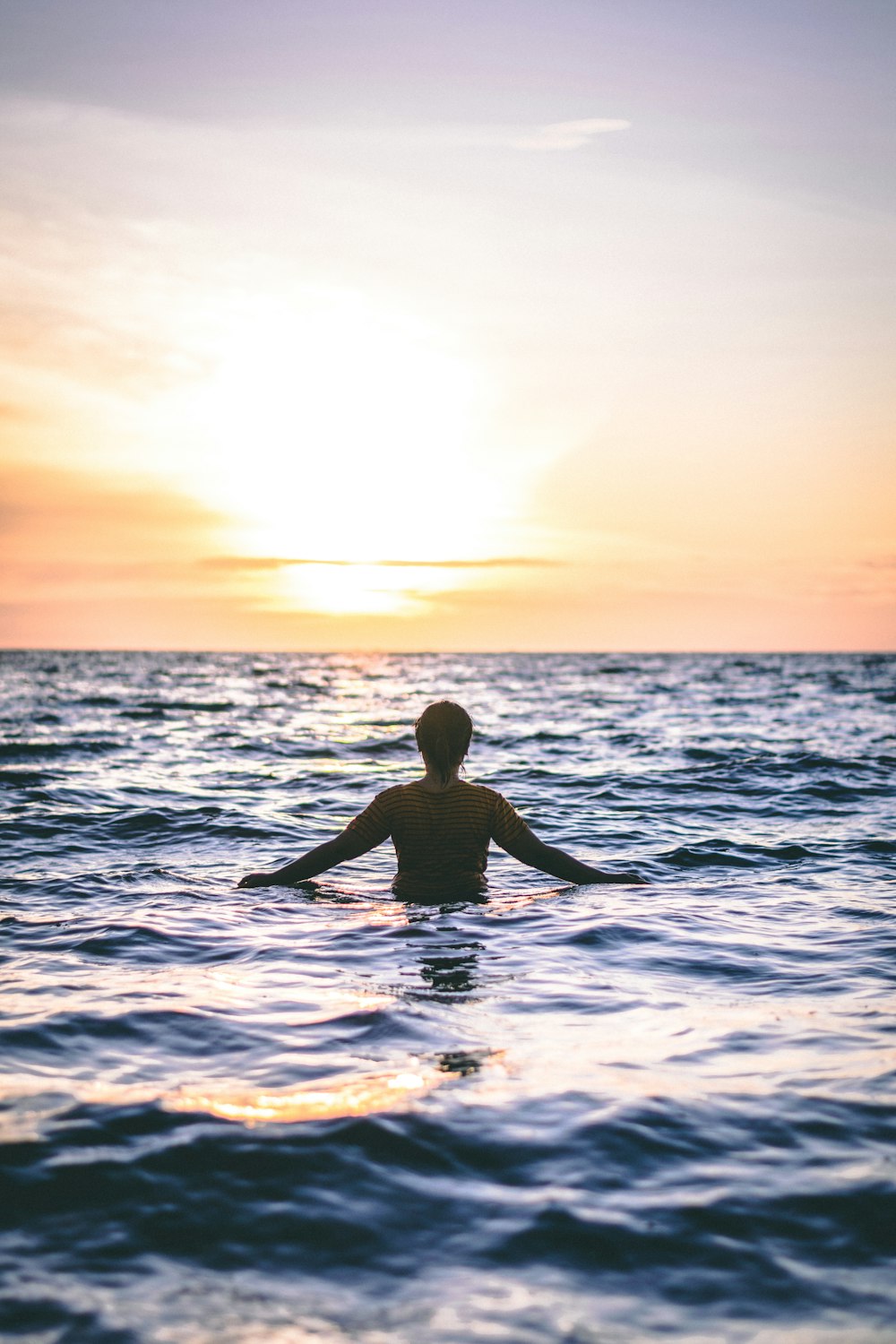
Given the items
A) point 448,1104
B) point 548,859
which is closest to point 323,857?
Answer: point 548,859

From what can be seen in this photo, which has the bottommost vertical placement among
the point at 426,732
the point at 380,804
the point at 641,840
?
the point at 641,840

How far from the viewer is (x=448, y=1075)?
4551 mm

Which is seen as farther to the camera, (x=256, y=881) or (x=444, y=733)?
(x=256, y=881)

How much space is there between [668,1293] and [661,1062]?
1.76 m

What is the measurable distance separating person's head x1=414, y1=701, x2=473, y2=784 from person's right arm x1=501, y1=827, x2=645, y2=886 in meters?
0.88

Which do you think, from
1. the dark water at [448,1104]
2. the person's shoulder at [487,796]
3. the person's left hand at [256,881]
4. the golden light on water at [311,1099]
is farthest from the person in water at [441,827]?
the golden light on water at [311,1099]

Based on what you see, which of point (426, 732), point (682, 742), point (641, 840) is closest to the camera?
point (426, 732)

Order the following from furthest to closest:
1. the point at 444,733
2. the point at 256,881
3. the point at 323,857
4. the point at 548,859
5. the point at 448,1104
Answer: the point at 256,881 < the point at 548,859 < the point at 323,857 < the point at 444,733 < the point at 448,1104

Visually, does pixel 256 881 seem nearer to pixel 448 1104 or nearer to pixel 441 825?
pixel 441 825

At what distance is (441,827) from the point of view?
7.71 metres

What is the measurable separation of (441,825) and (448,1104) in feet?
11.5

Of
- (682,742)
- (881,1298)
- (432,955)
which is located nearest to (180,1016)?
(432,955)

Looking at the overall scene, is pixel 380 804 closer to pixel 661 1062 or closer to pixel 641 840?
pixel 661 1062

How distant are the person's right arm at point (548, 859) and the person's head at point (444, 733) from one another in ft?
2.90
